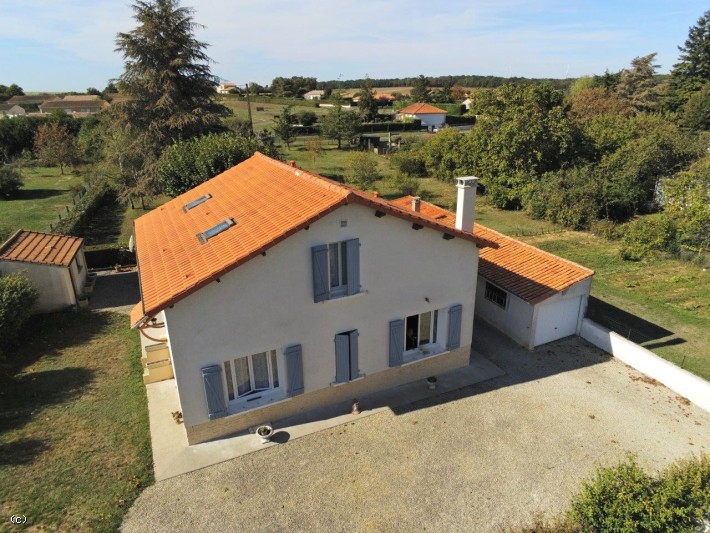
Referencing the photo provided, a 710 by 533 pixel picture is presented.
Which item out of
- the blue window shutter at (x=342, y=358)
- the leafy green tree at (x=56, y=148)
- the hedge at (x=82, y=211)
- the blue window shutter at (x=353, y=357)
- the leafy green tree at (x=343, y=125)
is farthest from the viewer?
the leafy green tree at (x=343, y=125)

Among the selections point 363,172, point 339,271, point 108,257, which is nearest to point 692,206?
point 339,271

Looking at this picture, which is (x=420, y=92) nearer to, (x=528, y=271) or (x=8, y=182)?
(x=8, y=182)

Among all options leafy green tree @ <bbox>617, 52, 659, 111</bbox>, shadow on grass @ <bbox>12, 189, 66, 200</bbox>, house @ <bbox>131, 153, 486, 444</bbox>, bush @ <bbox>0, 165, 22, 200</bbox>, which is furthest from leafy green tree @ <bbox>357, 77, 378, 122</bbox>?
house @ <bbox>131, 153, 486, 444</bbox>

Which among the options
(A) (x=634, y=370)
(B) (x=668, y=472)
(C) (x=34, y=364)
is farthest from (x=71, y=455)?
Result: (A) (x=634, y=370)

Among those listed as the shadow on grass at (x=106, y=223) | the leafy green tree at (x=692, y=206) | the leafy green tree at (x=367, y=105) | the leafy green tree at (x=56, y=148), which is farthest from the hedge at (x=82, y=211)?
the leafy green tree at (x=367, y=105)

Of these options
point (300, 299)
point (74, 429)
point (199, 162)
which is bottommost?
point (74, 429)

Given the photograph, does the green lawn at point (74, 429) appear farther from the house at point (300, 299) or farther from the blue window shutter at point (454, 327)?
the blue window shutter at point (454, 327)
